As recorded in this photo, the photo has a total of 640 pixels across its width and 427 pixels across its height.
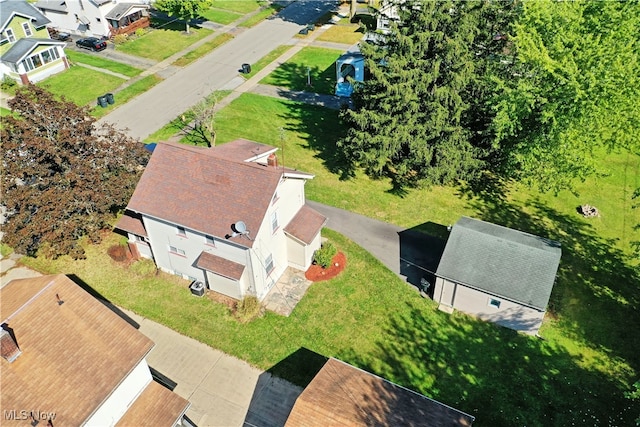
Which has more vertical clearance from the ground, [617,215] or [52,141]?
[52,141]

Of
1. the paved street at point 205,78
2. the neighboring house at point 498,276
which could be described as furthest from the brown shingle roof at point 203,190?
the paved street at point 205,78

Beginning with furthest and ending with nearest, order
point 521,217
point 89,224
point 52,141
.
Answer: point 521,217, point 89,224, point 52,141

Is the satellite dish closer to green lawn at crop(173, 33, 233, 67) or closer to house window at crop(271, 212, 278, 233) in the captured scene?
house window at crop(271, 212, 278, 233)

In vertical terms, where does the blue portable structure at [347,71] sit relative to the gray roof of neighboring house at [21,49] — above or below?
below

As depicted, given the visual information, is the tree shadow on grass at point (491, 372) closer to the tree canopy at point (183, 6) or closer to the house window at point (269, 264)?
the house window at point (269, 264)

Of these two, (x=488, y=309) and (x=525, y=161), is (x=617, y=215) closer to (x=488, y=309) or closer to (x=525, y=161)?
(x=525, y=161)

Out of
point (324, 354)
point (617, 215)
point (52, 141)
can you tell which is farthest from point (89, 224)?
point (617, 215)
